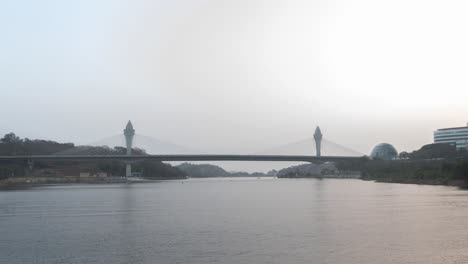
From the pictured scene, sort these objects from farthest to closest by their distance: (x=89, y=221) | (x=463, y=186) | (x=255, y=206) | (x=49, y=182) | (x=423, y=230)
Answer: (x=49, y=182) < (x=463, y=186) < (x=255, y=206) < (x=89, y=221) < (x=423, y=230)

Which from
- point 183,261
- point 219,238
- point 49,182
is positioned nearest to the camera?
point 183,261

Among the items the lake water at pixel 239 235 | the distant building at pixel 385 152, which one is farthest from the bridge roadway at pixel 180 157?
the lake water at pixel 239 235

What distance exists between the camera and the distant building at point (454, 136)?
120 m

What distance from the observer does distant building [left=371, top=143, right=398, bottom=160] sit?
11928cm

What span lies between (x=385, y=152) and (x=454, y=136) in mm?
16484

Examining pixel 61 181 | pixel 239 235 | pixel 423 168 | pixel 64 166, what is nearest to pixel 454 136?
pixel 423 168

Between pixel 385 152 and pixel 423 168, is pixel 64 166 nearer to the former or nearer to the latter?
pixel 423 168

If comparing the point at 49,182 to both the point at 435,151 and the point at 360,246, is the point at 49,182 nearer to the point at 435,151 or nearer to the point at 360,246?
the point at 435,151

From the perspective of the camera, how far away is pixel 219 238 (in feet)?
59.3

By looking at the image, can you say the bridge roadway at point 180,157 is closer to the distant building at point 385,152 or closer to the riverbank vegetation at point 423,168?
the riverbank vegetation at point 423,168

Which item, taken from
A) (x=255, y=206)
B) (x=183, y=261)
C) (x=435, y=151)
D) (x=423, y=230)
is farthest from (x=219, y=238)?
(x=435, y=151)

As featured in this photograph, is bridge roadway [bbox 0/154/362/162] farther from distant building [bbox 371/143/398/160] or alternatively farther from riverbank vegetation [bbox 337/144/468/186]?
distant building [bbox 371/143/398/160]

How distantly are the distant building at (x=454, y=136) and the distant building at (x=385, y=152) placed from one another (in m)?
12.5

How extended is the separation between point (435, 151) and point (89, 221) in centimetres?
8652
